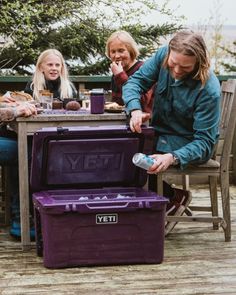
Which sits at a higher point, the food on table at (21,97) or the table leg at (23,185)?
the food on table at (21,97)

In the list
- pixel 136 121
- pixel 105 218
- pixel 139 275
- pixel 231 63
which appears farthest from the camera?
pixel 231 63

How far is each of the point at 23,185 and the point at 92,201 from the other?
0.52 metres

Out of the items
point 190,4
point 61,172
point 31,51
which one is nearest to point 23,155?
point 61,172

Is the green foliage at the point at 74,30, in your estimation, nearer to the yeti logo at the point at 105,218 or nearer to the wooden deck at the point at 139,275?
the wooden deck at the point at 139,275

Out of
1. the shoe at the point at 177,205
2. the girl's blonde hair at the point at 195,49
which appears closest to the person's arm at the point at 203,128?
the girl's blonde hair at the point at 195,49

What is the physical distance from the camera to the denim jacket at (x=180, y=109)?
4.34m

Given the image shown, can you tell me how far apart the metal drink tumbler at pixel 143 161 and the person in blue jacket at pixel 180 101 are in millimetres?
34

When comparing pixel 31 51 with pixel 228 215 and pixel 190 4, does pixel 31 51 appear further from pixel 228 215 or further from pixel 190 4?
pixel 228 215

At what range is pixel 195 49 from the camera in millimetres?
4234

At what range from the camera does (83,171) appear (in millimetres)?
4371

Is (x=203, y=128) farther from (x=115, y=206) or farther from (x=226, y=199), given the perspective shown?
(x=115, y=206)

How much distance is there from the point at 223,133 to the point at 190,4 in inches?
182

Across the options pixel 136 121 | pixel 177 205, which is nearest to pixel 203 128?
pixel 136 121

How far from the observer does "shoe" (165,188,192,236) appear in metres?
4.73
